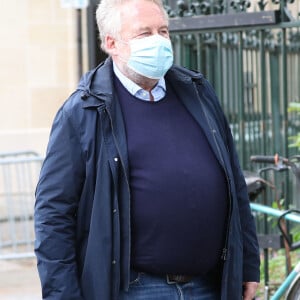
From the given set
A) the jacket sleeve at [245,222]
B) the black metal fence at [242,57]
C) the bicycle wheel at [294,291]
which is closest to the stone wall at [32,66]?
the black metal fence at [242,57]

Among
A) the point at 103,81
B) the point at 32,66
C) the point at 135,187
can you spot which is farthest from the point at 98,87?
the point at 32,66

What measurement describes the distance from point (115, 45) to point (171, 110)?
32 centimetres

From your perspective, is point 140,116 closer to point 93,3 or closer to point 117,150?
point 117,150

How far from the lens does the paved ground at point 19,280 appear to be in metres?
7.31

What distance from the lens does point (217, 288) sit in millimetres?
3506

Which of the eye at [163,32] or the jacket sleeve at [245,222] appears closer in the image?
the eye at [163,32]

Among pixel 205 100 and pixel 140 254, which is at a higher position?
→ pixel 205 100

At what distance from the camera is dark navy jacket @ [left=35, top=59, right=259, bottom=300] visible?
3.23m

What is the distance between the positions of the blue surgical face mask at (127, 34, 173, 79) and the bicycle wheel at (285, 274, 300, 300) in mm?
1611

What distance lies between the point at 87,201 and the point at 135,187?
7.0 inches

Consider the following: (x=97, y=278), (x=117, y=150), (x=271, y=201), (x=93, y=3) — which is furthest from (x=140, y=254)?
(x=93, y=3)

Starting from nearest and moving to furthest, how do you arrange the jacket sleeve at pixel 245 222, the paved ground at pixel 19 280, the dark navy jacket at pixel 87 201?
the dark navy jacket at pixel 87 201, the jacket sleeve at pixel 245 222, the paved ground at pixel 19 280

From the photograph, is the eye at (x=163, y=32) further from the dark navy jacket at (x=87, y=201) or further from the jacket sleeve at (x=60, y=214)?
the jacket sleeve at (x=60, y=214)

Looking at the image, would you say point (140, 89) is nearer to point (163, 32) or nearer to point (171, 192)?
point (163, 32)
